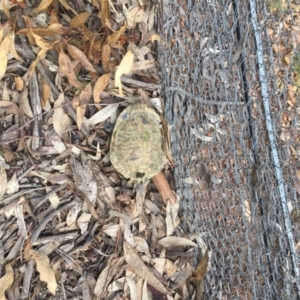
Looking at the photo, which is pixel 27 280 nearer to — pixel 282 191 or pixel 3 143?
pixel 3 143

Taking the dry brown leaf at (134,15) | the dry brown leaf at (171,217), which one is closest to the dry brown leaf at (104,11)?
the dry brown leaf at (134,15)

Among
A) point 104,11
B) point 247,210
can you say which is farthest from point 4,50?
point 247,210

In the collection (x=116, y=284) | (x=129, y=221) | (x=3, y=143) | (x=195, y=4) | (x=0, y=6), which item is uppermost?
(x=0, y=6)

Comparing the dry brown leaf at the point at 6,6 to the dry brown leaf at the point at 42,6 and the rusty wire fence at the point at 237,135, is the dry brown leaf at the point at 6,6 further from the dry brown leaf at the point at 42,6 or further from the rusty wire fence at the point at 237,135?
the rusty wire fence at the point at 237,135

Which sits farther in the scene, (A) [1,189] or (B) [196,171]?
(B) [196,171]

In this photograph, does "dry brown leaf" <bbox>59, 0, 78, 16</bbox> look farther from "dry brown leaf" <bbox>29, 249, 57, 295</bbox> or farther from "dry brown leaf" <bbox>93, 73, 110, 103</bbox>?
"dry brown leaf" <bbox>29, 249, 57, 295</bbox>

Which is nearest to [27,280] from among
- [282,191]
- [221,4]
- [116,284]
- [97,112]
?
[116,284]

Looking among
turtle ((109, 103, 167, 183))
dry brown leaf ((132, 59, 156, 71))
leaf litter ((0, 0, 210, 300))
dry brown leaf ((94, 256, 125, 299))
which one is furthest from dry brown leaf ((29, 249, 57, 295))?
dry brown leaf ((132, 59, 156, 71))

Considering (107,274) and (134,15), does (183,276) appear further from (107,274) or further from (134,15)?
(134,15)
